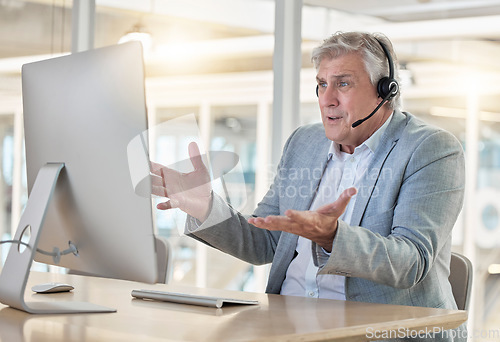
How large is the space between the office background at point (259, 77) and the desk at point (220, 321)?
0.33 meters

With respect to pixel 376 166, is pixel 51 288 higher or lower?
lower

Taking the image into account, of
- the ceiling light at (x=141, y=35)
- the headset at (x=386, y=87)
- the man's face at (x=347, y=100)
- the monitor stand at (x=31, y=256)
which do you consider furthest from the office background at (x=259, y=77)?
the headset at (x=386, y=87)

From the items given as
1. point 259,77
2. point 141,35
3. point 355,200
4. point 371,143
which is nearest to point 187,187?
point 355,200

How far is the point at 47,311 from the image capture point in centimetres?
125

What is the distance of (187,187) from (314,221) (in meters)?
0.32

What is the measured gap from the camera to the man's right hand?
1362mm

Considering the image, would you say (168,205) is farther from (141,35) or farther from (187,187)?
(141,35)

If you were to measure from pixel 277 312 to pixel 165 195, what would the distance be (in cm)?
35

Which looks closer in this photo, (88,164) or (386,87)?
(88,164)

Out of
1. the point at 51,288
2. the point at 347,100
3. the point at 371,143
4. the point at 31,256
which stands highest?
the point at 347,100

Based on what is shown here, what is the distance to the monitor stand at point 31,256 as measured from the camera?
4.10ft

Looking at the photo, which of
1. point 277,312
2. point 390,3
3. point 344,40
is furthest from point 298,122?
point 277,312

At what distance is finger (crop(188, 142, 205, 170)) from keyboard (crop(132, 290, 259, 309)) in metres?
0.28

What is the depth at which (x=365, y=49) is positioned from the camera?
1915 mm
